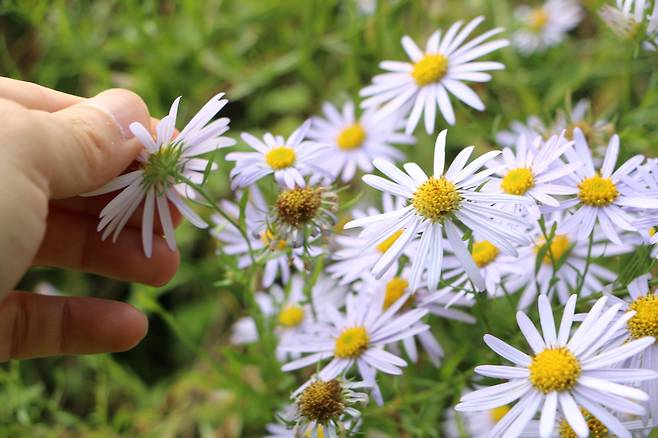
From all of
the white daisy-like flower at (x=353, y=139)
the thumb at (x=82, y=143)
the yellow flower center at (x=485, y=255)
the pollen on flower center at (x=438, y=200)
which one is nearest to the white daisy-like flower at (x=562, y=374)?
the pollen on flower center at (x=438, y=200)

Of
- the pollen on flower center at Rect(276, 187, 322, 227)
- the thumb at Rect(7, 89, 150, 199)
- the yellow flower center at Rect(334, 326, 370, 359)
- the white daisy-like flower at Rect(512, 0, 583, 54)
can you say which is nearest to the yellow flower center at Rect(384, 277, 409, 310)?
the yellow flower center at Rect(334, 326, 370, 359)

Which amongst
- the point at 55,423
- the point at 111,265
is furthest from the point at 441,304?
the point at 55,423

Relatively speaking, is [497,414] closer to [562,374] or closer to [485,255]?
[485,255]

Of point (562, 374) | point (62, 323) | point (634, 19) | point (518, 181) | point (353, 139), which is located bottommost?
point (62, 323)

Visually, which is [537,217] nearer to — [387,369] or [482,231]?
[482,231]

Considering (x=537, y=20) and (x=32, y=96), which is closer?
(x=32, y=96)

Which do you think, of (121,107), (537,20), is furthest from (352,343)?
(537,20)

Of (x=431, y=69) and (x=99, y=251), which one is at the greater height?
(x=431, y=69)

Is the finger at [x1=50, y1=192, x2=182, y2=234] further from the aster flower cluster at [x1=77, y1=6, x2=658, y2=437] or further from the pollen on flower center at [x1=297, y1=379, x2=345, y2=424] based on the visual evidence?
the pollen on flower center at [x1=297, y1=379, x2=345, y2=424]
